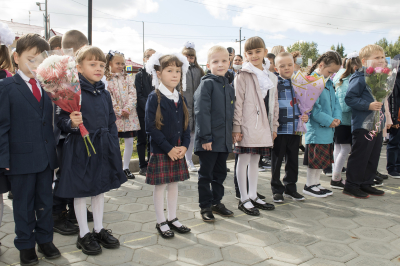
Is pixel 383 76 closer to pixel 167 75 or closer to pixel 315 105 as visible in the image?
pixel 315 105

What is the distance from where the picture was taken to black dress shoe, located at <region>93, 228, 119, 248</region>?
2.75m

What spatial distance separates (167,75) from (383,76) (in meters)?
2.98

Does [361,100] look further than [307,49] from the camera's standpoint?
No

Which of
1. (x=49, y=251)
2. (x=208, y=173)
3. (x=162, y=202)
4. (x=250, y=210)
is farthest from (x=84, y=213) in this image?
(x=250, y=210)

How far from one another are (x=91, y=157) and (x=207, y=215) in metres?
1.41

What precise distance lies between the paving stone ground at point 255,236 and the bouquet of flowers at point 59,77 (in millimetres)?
1131

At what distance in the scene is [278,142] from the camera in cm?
405

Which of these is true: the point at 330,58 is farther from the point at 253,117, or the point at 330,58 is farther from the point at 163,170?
the point at 163,170

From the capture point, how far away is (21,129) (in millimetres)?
2461

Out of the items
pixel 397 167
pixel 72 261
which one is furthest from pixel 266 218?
pixel 397 167

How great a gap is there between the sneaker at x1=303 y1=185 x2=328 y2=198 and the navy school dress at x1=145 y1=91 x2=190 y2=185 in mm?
2137

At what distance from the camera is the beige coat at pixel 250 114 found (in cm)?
360

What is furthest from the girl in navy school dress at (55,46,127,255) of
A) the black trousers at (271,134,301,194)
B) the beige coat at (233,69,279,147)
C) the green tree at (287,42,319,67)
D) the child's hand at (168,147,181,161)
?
the green tree at (287,42,319,67)

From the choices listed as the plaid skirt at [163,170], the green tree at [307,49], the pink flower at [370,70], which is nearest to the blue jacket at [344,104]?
the pink flower at [370,70]
